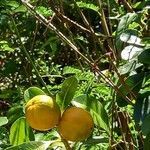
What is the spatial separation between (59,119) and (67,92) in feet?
0.36

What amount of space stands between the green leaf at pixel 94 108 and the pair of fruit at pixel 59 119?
0.42 ft

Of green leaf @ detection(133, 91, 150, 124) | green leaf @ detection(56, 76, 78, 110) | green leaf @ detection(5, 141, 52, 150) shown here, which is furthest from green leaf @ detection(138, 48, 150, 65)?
green leaf @ detection(5, 141, 52, 150)

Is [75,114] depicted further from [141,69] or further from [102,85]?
[102,85]

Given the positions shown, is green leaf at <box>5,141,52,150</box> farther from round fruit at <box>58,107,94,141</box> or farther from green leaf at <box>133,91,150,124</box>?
green leaf at <box>133,91,150,124</box>

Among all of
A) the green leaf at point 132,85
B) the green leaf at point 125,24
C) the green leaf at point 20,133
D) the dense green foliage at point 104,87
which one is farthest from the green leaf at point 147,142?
the green leaf at point 20,133

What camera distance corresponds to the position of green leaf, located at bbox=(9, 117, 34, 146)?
1.32 meters

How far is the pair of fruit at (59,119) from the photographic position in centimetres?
110

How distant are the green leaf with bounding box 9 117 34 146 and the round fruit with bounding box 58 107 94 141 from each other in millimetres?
214

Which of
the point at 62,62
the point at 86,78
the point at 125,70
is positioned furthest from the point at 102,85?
the point at 62,62

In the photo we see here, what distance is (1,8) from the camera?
7.49 ft

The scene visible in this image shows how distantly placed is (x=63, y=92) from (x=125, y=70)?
0.18 meters

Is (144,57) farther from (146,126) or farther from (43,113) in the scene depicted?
(43,113)

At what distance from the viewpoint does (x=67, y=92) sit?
4.02ft

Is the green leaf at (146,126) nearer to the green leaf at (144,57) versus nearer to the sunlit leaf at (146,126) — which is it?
the sunlit leaf at (146,126)
